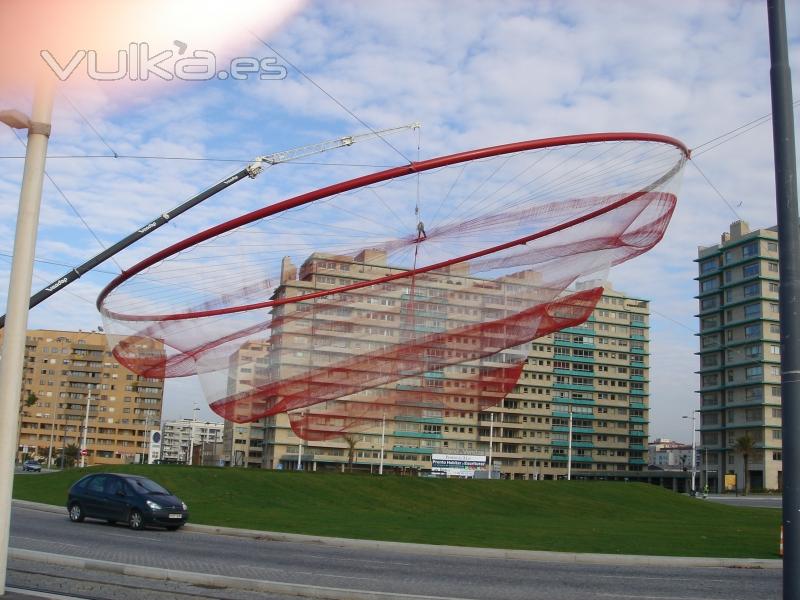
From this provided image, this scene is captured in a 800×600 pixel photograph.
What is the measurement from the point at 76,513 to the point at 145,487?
2.93 m

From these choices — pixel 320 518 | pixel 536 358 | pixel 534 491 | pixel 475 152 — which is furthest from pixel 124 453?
pixel 475 152

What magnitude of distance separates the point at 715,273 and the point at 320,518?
103855 millimetres

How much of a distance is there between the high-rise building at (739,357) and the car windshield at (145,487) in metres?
91.9

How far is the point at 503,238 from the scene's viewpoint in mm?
24922

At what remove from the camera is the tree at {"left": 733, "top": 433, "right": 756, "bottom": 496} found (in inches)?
4050

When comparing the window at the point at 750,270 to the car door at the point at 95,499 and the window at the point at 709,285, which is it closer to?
the window at the point at 709,285

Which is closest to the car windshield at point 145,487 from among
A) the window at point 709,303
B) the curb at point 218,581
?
the curb at point 218,581

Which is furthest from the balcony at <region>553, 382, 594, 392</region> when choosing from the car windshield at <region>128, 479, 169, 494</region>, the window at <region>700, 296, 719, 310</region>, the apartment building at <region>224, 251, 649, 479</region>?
the car windshield at <region>128, 479, 169, 494</region>

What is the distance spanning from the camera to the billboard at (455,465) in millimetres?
82875

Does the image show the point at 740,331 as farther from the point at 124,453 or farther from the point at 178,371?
the point at 124,453

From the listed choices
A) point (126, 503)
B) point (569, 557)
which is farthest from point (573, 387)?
point (569, 557)

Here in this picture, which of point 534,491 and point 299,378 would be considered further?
point 534,491

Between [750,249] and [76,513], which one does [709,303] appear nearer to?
[750,249]

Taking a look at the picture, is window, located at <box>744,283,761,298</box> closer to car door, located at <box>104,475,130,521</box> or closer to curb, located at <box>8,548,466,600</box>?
car door, located at <box>104,475,130,521</box>
